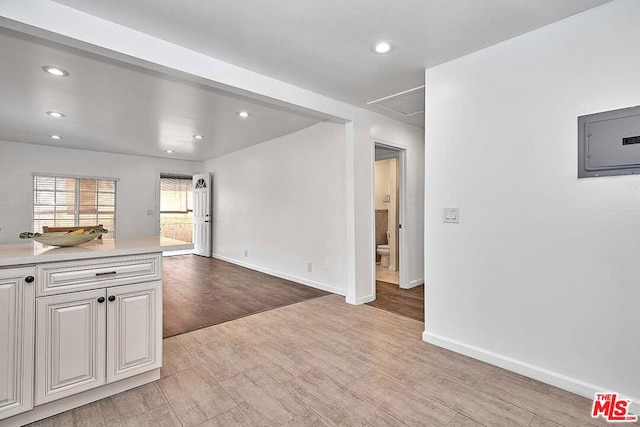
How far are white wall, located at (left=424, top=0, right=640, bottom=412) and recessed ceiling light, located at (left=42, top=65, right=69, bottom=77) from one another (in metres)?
3.32

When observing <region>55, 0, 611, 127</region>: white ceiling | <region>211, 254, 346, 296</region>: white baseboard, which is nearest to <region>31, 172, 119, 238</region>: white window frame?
<region>211, 254, 346, 296</region>: white baseboard

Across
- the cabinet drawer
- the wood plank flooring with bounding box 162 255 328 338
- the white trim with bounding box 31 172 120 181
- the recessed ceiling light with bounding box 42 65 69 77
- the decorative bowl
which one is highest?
the recessed ceiling light with bounding box 42 65 69 77

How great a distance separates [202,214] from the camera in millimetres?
7652

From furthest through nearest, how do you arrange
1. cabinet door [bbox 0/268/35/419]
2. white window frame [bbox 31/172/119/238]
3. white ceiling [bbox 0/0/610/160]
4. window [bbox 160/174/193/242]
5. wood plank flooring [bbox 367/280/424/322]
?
window [bbox 160/174/193/242]
white window frame [bbox 31/172/119/238]
wood plank flooring [bbox 367/280/424/322]
white ceiling [bbox 0/0/610/160]
cabinet door [bbox 0/268/35/419]

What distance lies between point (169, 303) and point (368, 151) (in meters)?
3.17

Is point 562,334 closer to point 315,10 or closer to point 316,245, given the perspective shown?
point 315,10

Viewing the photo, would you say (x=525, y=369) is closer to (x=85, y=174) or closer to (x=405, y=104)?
(x=405, y=104)

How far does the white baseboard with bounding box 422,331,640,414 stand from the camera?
1914 millimetres

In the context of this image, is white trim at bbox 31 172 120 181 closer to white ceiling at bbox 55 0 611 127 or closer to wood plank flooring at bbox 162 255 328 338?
wood plank flooring at bbox 162 255 328 338

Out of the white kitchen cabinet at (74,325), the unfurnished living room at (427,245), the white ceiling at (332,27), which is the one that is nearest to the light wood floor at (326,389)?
the unfurnished living room at (427,245)

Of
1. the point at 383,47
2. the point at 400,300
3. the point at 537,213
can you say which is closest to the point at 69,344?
the point at 383,47

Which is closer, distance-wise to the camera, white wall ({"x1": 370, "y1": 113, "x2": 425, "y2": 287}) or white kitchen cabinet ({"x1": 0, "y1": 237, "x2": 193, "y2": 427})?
A: white kitchen cabinet ({"x1": 0, "y1": 237, "x2": 193, "y2": 427})

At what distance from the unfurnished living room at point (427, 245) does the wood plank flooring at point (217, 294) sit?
0.23 feet

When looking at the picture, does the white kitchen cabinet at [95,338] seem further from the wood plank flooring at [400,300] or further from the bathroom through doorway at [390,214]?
the bathroom through doorway at [390,214]
